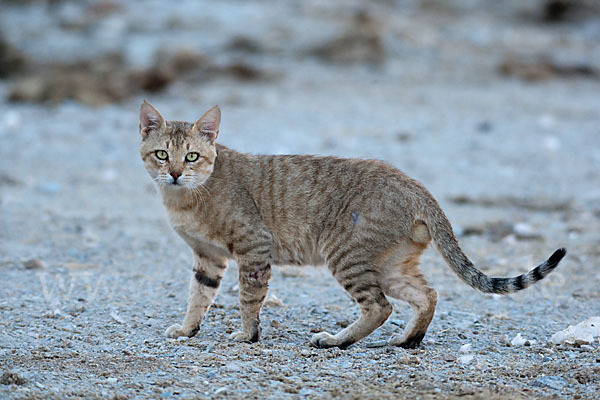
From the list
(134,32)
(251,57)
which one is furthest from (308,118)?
(134,32)

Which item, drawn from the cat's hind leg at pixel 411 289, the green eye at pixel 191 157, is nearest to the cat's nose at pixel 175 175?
the green eye at pixel 191 157

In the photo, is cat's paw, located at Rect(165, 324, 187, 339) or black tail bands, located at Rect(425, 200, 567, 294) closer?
black tail bands, located at Rect(425, 200, 567, 294)

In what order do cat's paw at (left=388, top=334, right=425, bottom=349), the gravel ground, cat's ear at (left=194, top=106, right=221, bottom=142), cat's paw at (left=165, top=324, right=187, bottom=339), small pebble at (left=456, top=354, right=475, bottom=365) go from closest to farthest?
the gravel ground
small pebble at (left=456, top=354, right=475, bottom=365)
cat's paw at (left=388, top=334, right=425, bottom=349)
cat's paw at (left=165, top=324, right=187, bottom=339)
cat's ear at (left=194, top=106, right=221, bottom=142)

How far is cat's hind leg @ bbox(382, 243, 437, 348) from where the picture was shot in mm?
5035

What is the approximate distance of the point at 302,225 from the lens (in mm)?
Answer: 5234

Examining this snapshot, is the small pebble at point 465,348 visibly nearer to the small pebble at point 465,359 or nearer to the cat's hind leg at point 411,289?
the small pebble at point 465,359

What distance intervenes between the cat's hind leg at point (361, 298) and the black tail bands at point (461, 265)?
18.2 inches

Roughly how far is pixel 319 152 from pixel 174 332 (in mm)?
5871

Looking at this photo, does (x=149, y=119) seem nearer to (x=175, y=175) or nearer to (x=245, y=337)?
(x=175, y=175)

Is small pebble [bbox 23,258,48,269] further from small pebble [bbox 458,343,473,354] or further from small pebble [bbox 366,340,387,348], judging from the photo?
small pebble [bbox 458,343,473,354]

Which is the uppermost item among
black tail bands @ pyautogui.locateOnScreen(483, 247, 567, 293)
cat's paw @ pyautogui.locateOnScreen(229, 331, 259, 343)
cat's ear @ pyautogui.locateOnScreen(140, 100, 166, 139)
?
cat's ear @ pyautogui.locateOnScreen(140, 100, 166, 139)

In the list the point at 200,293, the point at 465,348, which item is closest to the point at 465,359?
the point at 465,348

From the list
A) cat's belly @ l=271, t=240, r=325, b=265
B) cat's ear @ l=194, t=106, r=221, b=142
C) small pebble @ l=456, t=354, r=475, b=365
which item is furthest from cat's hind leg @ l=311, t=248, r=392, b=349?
cat's ear @ l=194, t=106, r=221, b=142

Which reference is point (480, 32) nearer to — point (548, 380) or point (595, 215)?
point (595, 215)
